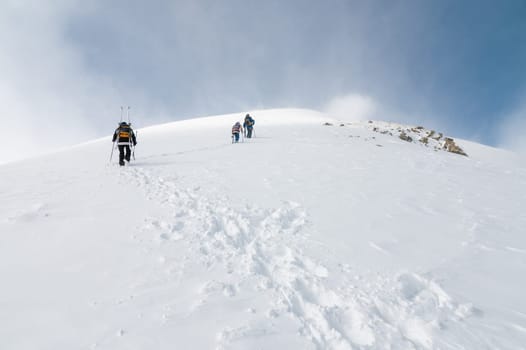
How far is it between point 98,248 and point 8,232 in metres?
1.94

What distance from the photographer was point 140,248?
4117 millimetres

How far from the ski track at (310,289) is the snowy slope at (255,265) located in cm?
2

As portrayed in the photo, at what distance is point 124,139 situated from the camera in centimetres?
989

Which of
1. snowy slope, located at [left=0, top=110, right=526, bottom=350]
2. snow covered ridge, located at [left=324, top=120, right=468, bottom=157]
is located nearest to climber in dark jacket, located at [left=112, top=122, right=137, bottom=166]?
snowy slope, located at [left=0, top=110, right=526, bottom=350]

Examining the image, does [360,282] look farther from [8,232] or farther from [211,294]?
[8,232]

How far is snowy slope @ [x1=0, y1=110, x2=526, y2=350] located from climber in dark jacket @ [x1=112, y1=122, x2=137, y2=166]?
199cm

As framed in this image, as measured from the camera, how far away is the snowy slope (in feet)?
9.02

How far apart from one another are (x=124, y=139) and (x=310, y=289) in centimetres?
946

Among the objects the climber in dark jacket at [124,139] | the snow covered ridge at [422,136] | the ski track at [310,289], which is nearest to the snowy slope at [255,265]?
the ski track at [310,289]

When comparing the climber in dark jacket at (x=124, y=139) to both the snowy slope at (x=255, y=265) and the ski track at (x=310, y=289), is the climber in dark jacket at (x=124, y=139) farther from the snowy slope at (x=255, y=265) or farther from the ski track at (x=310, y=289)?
the ski track at (x=310, y=289)

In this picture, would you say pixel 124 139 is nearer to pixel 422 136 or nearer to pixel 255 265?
pixel 255 265

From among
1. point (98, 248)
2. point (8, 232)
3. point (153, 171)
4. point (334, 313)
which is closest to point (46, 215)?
point (8, 232)

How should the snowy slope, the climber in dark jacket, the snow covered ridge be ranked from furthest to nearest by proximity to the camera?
the snow covered ridge → the climber in dark jacket → the snowy slope

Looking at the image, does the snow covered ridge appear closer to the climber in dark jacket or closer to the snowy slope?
the snowy slope
